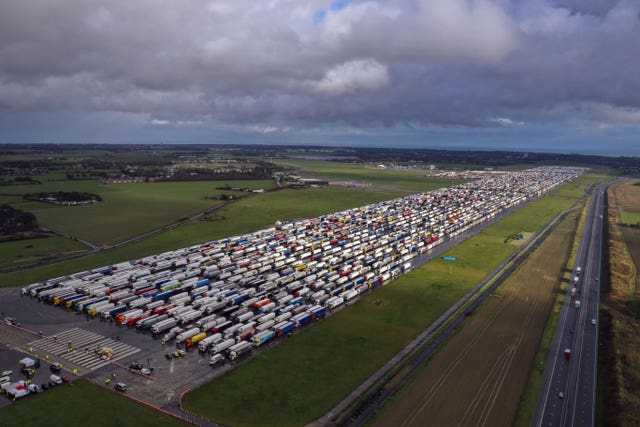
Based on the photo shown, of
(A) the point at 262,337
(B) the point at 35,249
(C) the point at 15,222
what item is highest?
(C) the point at 15,222

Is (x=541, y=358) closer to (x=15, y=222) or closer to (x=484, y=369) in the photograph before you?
(x=484, y=369)

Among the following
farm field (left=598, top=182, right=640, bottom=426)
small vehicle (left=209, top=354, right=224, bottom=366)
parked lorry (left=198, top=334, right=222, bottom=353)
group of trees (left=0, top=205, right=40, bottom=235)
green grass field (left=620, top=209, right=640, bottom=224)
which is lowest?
Result: small vehicle (left=209, top=354, right=224, bottom=366)

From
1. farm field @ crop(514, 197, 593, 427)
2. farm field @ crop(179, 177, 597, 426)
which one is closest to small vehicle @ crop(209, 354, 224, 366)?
farm field @ crop(179, 177, 597, 426)

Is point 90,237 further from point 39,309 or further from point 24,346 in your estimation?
point 24,346

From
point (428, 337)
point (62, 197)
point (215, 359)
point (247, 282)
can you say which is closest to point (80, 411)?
point (215, 359)

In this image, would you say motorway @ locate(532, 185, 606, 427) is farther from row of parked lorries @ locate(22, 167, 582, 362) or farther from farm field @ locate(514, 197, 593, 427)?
row of parked lorries @ locate(22, 167, 582, 362)

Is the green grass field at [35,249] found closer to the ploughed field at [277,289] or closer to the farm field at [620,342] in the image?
the ploughed field at [277,289]

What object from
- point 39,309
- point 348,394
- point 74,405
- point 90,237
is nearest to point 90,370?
point 74,405
